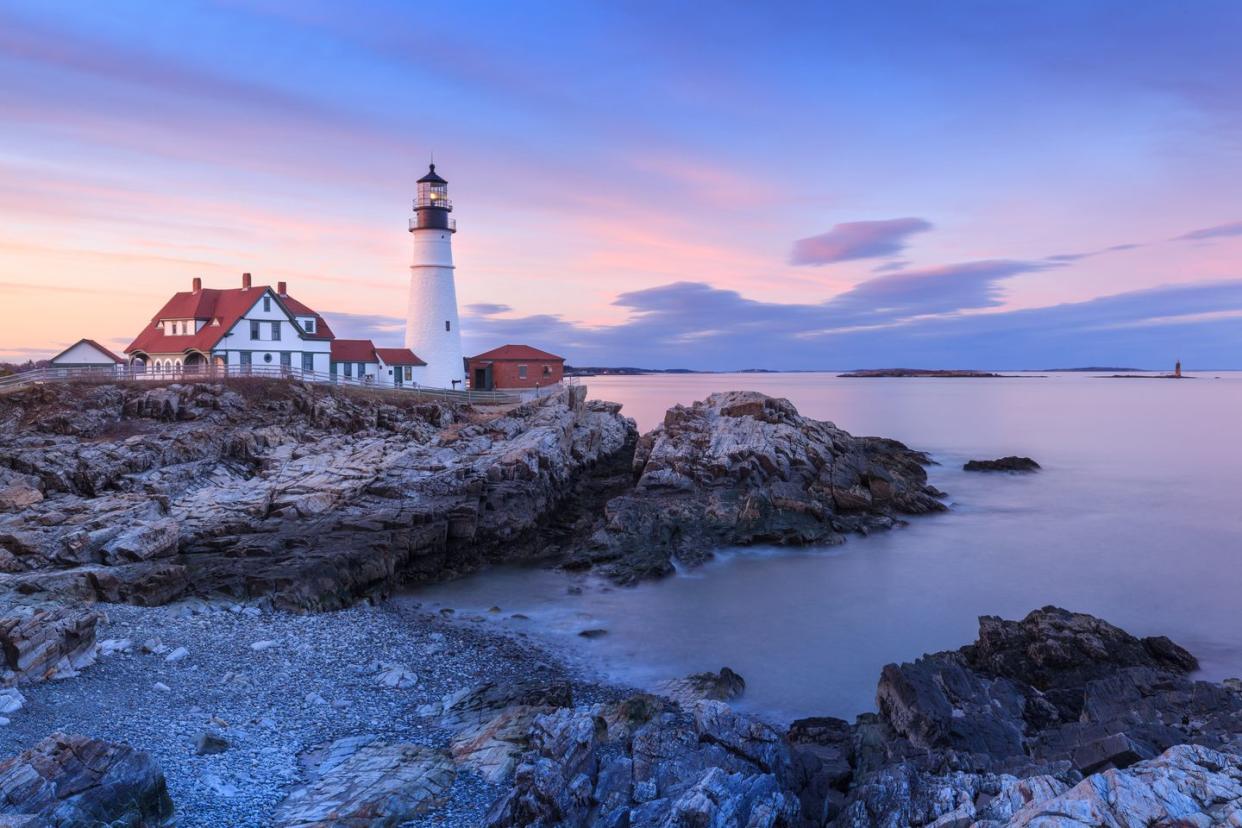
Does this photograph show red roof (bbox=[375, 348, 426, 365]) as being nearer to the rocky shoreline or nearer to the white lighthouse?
the white lighthouse

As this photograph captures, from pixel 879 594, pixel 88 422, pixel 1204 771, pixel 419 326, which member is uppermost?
pixel 419 326

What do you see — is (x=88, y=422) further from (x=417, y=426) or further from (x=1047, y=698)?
(x=1047, y=698)

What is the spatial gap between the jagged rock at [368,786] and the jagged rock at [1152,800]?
19.5 ft

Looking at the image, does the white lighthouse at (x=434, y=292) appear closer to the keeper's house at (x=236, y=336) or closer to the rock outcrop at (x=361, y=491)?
the keeper's house at (x=236, y=336)

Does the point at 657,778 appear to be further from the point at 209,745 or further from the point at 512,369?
the point at 512,369

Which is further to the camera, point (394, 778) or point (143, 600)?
point (143, 600)

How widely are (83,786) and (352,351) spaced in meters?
35.4

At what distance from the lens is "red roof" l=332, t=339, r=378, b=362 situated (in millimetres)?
39906

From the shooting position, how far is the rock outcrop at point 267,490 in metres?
16.2

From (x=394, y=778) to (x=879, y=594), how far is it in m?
13.3

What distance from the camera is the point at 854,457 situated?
91.8ft

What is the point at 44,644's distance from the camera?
35.8 ft

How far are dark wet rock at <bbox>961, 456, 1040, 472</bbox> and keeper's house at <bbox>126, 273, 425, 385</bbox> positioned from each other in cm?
3073

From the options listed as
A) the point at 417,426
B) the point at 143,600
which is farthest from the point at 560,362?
the point at 143,600
